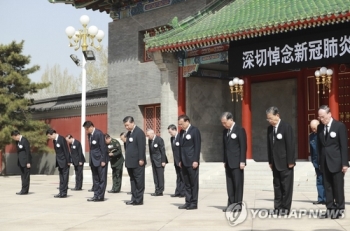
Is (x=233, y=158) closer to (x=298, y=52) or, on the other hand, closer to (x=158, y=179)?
(x=158, y=179)

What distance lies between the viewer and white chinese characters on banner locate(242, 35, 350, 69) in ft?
55.9

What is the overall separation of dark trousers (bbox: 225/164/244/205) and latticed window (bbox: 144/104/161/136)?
13985 mm

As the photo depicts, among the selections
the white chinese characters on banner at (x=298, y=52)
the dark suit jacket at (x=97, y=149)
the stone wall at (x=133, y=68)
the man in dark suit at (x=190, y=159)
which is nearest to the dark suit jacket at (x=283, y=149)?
the man in dark suit at (x=190, y=159)

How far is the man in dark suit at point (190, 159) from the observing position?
1089 cm

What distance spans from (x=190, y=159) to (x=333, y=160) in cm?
280

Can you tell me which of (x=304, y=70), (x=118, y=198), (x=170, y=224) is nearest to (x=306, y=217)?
(x=170, y=224)

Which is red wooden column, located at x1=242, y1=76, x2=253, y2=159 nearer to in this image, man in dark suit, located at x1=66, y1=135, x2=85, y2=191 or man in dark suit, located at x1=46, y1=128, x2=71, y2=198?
man in dark suit, located at x1=66, y1=135, x2=85, y2=191

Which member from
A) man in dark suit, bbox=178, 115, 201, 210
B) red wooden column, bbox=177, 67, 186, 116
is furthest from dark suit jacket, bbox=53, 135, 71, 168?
red wooden column, bbox=177, 67, 186, 116

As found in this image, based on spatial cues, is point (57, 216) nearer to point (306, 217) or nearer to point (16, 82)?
point (306, 217)

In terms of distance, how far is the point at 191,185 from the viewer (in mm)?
10938

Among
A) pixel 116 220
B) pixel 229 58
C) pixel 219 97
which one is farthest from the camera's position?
pixel 219 97

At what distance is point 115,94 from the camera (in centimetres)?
2594

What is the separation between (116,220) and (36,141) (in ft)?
58.1

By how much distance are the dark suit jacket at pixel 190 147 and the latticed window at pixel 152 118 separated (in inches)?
509
